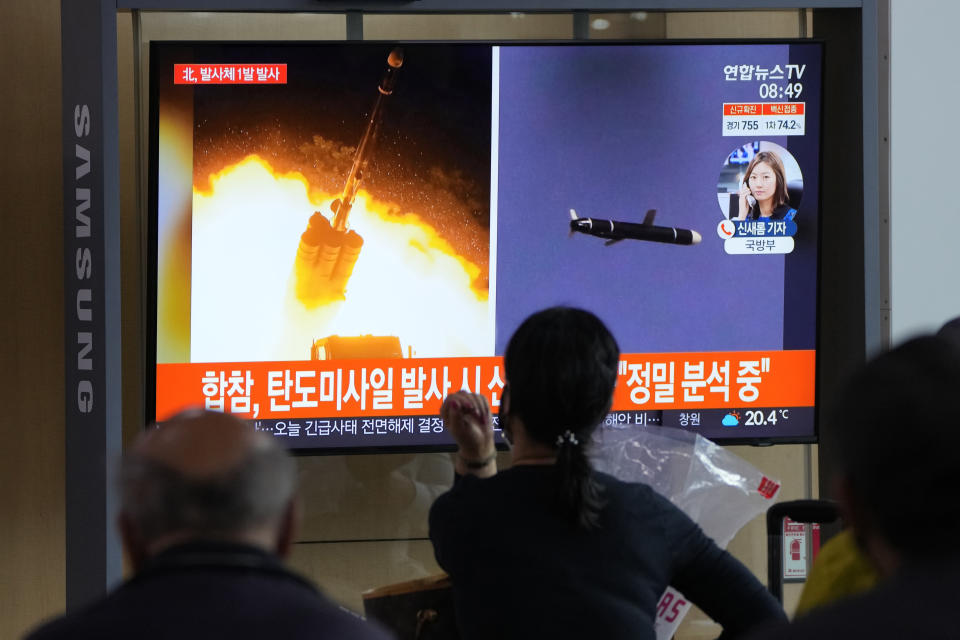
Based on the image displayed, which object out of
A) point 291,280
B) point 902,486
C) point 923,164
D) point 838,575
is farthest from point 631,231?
point 902,486

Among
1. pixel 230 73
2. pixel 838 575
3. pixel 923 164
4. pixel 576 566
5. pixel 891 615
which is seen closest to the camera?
pixel 891 615

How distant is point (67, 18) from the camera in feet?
10.1

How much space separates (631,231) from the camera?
3.29 meters

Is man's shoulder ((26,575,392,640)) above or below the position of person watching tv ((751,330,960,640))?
below

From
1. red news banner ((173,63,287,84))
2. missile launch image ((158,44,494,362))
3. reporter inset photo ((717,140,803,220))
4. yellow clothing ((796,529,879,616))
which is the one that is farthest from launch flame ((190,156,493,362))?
yellow clothing ((796,529,879,616))

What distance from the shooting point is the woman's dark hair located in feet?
5.15

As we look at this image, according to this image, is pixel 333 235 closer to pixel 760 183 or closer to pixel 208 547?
pixel 760 183

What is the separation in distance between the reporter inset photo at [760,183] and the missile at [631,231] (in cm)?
15

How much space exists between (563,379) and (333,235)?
1.74 m

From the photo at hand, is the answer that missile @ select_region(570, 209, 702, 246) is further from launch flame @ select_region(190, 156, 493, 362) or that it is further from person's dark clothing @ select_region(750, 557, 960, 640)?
person's dark clothing @ select_region(750, 557, 960, 640)

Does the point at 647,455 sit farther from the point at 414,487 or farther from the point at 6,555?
the point at 6,555

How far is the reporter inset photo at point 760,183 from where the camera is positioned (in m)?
3.32

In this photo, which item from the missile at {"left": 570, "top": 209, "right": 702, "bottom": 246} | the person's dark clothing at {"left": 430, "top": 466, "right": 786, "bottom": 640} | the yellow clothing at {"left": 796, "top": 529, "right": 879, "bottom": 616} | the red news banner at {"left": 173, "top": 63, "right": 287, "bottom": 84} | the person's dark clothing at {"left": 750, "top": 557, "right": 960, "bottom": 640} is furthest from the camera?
the missile at {"left": 570, "top": 209, "right": 702, "bottom": 246}

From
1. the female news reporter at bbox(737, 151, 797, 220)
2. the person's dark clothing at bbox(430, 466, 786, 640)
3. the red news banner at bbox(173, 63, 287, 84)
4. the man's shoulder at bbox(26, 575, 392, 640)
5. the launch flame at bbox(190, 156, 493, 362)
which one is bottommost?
the person's dark clothing at bbox(430, 466, 786, 640)
